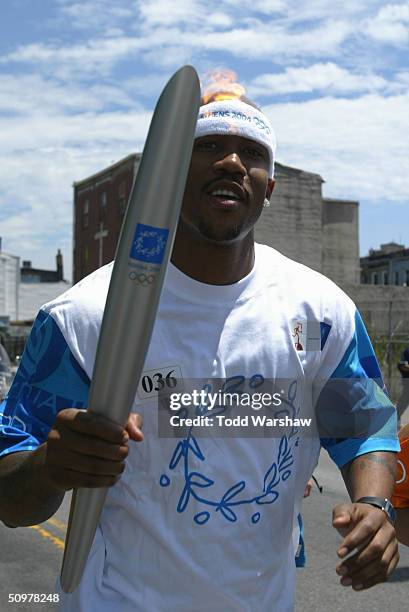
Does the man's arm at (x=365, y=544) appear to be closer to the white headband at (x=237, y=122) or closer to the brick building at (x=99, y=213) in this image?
the white headband at (x=237, y=122)

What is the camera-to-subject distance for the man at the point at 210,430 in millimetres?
2238

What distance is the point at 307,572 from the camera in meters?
6.04

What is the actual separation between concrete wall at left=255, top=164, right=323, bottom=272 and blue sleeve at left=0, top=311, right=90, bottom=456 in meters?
43.6

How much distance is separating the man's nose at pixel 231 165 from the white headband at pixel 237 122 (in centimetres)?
9

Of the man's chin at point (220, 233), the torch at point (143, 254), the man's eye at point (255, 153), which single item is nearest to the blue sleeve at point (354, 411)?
the man's chin at point (220, 233)

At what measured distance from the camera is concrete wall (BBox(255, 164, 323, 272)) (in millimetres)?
45938

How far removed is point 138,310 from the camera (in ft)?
5.45

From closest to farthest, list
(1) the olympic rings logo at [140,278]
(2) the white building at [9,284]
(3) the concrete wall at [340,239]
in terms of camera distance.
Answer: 1. (1) the olympic rings logo at [140,278]
2. (3) the concrete wall at [340,239]
3. (2) the white building at [9,284]

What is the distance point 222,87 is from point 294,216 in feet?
145

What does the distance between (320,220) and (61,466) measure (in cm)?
4597

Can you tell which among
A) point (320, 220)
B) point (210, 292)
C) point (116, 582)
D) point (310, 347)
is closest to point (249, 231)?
point (210, 292)

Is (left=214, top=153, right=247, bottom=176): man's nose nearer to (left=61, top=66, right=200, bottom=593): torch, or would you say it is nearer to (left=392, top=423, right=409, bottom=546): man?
(left=61, top=66, right=200, bottom=593): torch

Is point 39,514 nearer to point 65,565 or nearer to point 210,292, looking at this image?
point 65,565

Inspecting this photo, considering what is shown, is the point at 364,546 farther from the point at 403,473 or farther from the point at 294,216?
the point at 294,216
